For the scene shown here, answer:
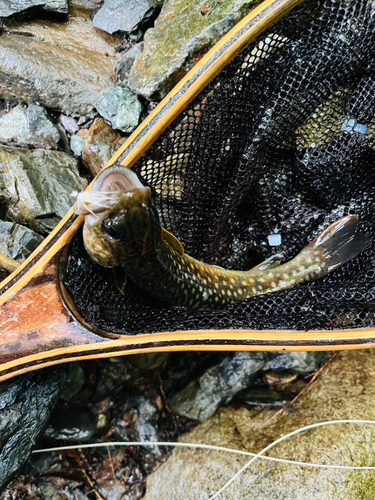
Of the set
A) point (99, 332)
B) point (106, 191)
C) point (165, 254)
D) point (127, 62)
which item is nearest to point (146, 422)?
point (99, 332)

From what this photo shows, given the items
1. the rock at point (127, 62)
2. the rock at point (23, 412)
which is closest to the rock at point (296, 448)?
the rock at point (23, 412)

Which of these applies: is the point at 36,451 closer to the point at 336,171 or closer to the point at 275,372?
the point at 275,372

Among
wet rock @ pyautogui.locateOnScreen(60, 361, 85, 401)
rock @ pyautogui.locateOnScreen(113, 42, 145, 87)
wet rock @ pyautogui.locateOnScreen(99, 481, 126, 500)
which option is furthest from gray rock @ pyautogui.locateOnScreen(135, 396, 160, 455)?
rock @ pyautogui.locateOnScreen(113, 42, 145, 87)

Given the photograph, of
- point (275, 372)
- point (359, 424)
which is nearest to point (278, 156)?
point (275, 372)

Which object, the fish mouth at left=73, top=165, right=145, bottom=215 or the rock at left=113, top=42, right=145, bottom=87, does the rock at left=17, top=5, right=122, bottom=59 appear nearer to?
the rock at left=113, top=42, right=145, bottom=87

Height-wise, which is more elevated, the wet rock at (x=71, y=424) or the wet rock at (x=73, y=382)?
the wet rock at (x=73, y=382)

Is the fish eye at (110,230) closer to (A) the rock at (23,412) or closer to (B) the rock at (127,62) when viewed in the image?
(A) the rock at (23,412)
